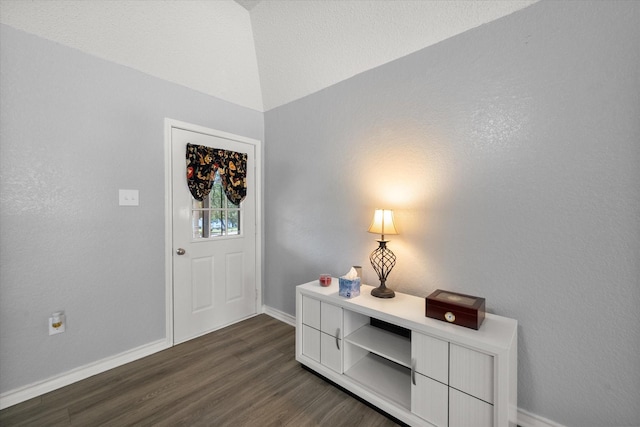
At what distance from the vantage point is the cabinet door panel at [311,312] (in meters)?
2.06

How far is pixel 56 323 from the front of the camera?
6.18ft

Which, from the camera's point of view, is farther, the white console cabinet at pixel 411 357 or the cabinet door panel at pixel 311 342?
the cabinet door panel at pixel 311 342

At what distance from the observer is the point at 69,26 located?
6.11 feet

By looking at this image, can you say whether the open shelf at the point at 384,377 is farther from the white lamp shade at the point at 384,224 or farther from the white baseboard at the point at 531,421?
the white lamp shade at the point at 384,224

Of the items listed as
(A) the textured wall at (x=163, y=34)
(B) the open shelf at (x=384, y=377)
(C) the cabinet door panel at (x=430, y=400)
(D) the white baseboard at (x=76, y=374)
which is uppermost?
(A) the textured wall at (x=163, y=34)

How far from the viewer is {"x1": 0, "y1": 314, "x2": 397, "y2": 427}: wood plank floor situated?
5.38 feet

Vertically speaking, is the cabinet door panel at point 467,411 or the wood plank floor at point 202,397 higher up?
the cabinet door panel at point 467,411

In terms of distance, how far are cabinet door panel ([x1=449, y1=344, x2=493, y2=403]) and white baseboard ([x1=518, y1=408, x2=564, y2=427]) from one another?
0.53 m

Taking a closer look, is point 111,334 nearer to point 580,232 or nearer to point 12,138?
point 12,138

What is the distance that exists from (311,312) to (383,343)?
56 cm

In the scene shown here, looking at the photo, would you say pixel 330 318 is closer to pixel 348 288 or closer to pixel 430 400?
pixel 348 288

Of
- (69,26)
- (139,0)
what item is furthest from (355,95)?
(69,26)

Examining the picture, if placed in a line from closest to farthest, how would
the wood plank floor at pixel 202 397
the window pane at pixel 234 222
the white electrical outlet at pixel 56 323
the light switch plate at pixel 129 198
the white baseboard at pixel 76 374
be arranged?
the wood plank floor at pixel 202 397 → the white baseboard at pixel 76 374 → the white electrical outlet at pixel 56 323 → the light switch plate at pixel 129 198 → the window pane at pixel 234 222

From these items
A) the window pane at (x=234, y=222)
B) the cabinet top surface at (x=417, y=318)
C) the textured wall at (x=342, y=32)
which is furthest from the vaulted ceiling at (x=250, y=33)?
the cabinet top surface at (x=417, y=318)
